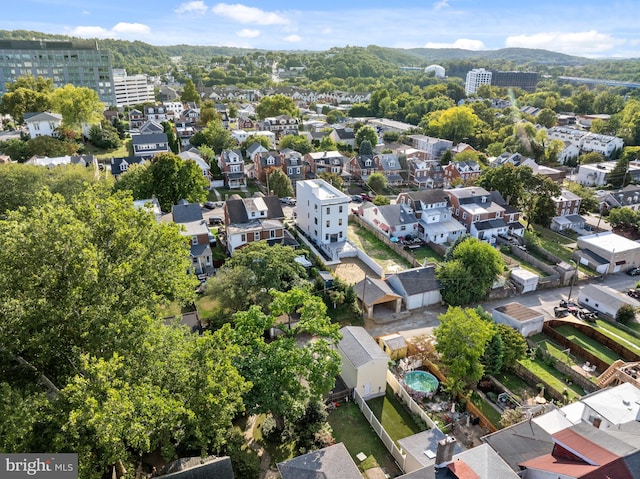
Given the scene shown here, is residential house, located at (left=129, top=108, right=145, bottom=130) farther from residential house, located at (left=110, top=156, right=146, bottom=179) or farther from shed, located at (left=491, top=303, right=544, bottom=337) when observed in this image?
shed, located at (left=491, top=303, right=544, bottom=337)

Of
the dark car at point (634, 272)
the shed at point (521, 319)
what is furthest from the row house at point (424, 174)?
the shed at point (521, 319)

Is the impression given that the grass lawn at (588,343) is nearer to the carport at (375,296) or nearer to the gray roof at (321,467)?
the carport at (375,296)

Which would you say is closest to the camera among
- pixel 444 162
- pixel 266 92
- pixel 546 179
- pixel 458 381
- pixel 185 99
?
pixel 458 381

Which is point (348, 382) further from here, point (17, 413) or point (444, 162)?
point (444, 162)

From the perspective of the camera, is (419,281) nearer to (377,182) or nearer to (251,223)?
(251,223)

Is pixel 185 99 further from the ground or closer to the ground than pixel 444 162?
further from the ground

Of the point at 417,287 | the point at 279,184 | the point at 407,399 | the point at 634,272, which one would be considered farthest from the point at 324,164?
the point at 407,399

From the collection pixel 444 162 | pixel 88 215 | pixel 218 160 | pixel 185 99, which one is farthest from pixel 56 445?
pixel 185 99
